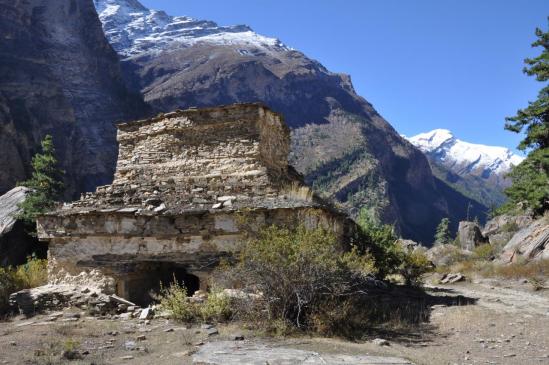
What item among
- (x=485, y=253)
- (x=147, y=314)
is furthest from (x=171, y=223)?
(x=485, y=253)

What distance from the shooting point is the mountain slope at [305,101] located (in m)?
110

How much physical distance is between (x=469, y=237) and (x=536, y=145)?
38.8 ft

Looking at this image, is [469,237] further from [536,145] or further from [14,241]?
[14,241]

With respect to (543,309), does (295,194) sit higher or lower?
higher

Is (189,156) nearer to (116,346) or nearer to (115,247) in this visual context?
(115,247)

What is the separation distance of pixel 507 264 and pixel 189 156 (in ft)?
48.3

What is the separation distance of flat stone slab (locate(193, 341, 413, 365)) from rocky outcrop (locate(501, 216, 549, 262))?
15877 millimetres

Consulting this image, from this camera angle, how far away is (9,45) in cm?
7375

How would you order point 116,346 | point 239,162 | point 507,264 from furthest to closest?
point 507,264, point 239,162, point 116,346

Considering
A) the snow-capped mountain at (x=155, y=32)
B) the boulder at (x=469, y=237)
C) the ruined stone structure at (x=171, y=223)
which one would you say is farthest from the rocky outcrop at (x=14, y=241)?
the snow-capped mountain at (x=155, y=32)

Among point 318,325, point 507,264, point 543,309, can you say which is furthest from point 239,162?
point 507,264

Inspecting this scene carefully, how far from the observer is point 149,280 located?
440 inches

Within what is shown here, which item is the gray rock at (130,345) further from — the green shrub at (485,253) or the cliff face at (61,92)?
the cliff face at (61,92)

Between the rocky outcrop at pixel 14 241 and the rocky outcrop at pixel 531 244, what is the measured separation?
789 inches
